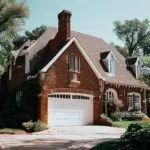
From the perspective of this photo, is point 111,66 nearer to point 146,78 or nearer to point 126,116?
point 126,116

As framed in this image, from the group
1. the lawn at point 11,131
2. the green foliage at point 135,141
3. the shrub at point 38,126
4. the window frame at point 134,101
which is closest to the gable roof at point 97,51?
the window frame at point 134,101

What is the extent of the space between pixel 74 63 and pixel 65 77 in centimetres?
176

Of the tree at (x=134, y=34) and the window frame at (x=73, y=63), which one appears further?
the tree at (x=134, y=34)

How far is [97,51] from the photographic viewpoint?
124 feet

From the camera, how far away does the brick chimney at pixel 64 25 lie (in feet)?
103

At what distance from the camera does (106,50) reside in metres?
39.4

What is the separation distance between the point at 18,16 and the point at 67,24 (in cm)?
447

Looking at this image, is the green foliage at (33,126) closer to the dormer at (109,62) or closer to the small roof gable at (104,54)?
the dormer at (109,62)

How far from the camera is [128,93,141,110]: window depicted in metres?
38.0

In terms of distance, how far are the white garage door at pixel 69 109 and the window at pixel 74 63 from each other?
2.24m

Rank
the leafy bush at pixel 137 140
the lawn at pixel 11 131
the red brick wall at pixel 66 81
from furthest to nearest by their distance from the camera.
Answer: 1. the red brick wall at pixel 66 81
2. the lawn at pixel 11 131
3. the leafy bush at pixel 137 140

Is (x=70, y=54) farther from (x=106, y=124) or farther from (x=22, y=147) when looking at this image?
(x=22, y=147)

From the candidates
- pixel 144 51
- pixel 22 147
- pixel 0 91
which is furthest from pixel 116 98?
pixel 144 51

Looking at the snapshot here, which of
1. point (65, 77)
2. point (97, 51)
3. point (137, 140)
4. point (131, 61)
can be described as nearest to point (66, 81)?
point (65, 77)
